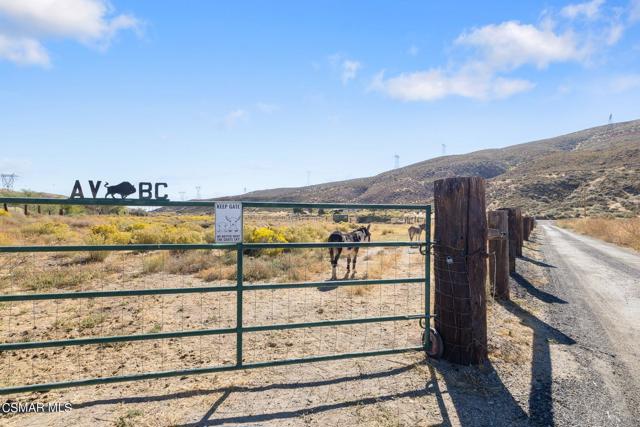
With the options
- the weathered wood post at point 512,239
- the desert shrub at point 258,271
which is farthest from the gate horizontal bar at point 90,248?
the weathered wood post at point 512,239

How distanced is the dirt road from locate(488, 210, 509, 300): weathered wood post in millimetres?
986

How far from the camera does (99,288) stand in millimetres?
9305

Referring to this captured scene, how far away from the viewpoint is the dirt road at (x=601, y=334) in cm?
389

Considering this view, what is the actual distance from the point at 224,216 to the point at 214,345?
2.30 metres

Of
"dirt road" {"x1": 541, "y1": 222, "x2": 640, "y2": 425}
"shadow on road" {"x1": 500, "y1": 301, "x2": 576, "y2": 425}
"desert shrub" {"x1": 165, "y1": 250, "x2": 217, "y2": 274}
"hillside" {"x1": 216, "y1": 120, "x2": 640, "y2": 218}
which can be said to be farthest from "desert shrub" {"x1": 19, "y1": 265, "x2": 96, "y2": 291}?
"hillside" {"x1": 216, "y1": 120, "x2": 640, "y2": 218}

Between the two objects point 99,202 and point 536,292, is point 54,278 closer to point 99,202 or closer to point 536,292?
point 99,202

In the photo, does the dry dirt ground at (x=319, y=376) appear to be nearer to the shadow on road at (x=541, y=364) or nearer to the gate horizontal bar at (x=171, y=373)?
the shadow on road at (x=541, y=364)

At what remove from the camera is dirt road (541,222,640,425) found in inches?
153

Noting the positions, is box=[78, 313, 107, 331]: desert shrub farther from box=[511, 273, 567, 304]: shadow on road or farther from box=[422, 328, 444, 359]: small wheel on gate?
box=[511, 273, 567, 304]: shadow on road

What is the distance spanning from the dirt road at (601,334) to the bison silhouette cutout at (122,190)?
471cm

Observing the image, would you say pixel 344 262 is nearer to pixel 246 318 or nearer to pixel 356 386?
pixel 246 318

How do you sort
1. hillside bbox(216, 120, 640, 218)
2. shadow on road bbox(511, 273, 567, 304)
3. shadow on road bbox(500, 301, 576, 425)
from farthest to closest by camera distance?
hillside bbox(216, 120, 640, 218), shadow on road bbox(511, 273, 567, 304), shadow on road bbox(500, 301, 576, 425)

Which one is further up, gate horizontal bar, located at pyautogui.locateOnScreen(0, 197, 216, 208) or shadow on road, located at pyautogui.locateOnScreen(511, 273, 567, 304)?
gate horizontal bar, located at pyautogui.locateOnScreen(0, 197, 216, 208)

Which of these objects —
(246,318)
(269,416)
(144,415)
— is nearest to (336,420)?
(269,416)
